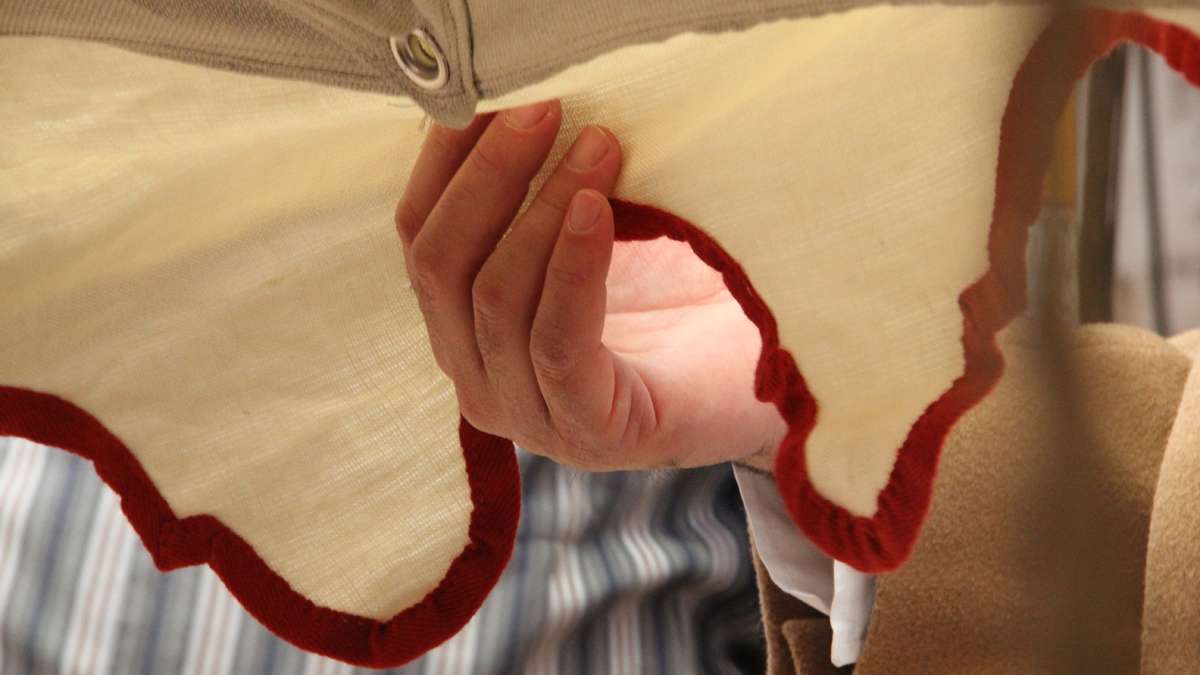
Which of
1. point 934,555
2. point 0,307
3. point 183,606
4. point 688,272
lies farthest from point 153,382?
point 183,606

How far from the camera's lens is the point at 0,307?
44 centimetres

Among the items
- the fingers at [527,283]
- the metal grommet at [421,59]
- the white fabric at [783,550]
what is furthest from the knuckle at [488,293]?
the white fabric at [783,550]

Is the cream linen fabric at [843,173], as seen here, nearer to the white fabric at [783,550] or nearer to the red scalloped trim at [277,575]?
the red scalloped trim at [277,575]

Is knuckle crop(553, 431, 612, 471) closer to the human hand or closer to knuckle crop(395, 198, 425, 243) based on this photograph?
the human hand

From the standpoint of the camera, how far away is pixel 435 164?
1.28 feet

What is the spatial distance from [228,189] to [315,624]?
0.17m

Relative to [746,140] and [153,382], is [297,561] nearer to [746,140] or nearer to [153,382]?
[153,382]

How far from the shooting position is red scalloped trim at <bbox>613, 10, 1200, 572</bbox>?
0.29 meters

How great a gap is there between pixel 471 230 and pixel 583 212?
0.18 feet

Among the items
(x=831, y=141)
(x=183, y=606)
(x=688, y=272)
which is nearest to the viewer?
(x=831, y=141)

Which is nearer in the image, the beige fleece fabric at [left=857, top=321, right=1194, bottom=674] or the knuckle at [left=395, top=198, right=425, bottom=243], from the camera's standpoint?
the knuckle at [left=395, top=198, right=425, bottom=243]

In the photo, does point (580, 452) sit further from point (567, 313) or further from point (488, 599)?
point (488, 599)

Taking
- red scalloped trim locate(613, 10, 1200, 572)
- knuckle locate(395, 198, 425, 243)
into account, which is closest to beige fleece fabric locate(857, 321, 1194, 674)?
red scalloped trim locate(613, 10, 1200, 572)

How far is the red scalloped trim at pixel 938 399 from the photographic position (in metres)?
0.29
